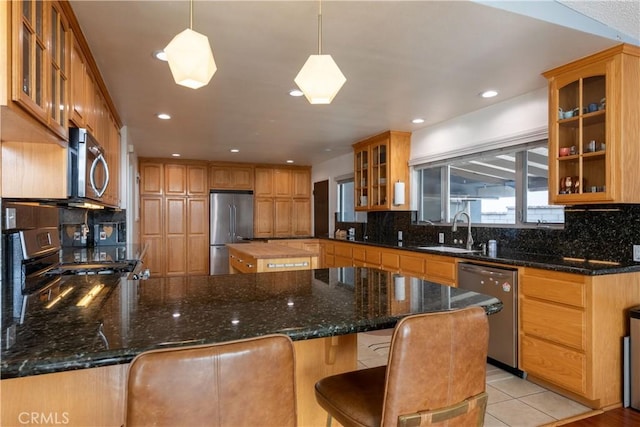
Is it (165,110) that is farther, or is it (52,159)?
(165,110)

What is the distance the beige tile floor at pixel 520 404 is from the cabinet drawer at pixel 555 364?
0.33ft

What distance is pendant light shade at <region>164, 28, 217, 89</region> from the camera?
4.37 ft

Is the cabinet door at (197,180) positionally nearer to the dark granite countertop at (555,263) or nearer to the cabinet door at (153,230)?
the cabinet door at (153,230)

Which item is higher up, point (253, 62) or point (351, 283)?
point (253, 62)

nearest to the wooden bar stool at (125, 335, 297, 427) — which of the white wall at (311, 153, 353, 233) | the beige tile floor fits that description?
the beige tile floor

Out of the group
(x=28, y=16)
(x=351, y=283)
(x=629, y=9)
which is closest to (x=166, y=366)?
(x=351, y=283)

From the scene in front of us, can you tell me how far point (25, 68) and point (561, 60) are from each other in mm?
2993

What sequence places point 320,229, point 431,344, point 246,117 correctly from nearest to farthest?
1. point 431,344
2. point 246,117
3. point 320,229

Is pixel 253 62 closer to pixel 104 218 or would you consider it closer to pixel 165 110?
pixel 165 110

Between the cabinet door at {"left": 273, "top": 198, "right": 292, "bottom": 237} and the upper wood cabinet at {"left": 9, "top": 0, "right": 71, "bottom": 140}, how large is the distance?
5604 millimetres

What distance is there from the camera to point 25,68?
1.31 m

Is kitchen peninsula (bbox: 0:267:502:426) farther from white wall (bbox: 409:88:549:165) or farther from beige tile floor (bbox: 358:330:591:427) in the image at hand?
white wall (bbox: 409:88:549:165)

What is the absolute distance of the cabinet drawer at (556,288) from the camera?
93.4 inches

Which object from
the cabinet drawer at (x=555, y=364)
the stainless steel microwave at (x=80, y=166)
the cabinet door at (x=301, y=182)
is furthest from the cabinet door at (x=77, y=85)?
the cabinet door at (x=301, y=182)
